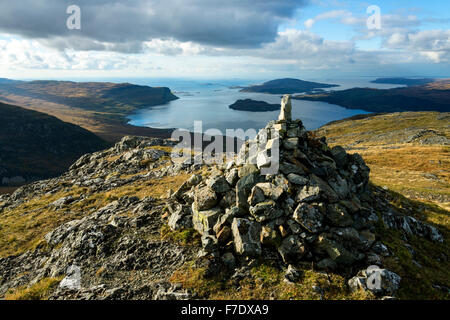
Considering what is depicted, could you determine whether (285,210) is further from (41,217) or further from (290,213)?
(41,217)

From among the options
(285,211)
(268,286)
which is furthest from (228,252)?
(285,211)

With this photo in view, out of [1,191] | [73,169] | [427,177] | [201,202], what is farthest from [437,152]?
[1,191]

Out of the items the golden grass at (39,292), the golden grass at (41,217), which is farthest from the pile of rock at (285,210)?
the golden grass at (41,217)

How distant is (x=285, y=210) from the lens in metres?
15.6

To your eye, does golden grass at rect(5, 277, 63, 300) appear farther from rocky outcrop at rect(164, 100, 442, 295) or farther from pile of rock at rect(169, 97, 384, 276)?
rocky outcrop at rect(164, 100, 442, 295)

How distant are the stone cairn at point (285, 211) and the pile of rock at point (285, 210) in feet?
0.19

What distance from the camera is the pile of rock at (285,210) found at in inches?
572

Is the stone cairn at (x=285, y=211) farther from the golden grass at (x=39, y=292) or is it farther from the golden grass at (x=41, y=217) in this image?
the golden grass at (x=41, y=217)

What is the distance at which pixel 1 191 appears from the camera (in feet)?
397

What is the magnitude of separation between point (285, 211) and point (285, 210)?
7 cm

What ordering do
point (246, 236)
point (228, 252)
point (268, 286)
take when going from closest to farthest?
point (268, 286)
point (246, 236)
point (228, 252)
